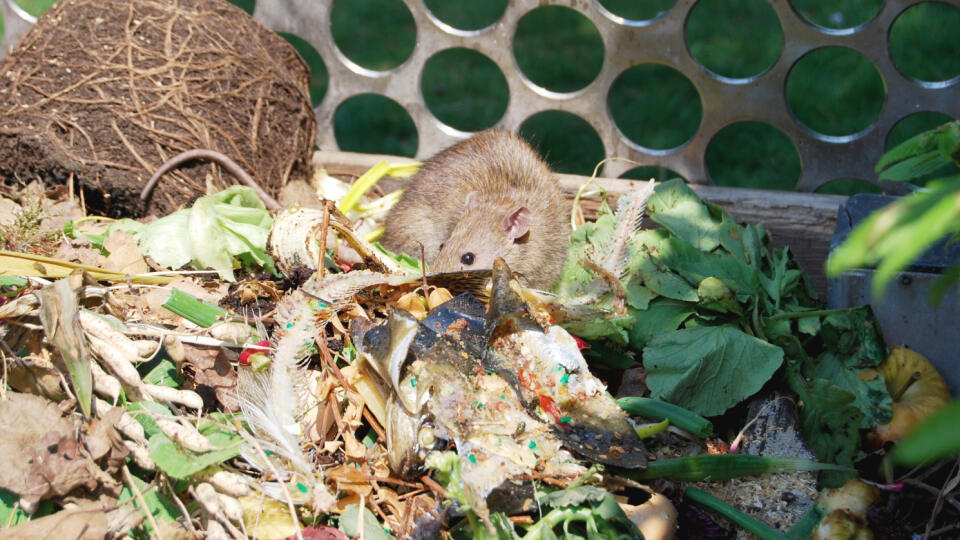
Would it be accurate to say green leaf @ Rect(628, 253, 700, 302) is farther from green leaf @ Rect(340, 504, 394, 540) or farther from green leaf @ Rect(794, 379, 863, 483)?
green leaf @ Rect(340, 504, 394, 540)

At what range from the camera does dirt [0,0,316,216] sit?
2.95 metres

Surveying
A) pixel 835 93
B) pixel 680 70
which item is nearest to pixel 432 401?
pixel 680 70

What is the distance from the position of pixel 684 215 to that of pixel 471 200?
3.44 ft

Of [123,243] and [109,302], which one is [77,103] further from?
[109,302]

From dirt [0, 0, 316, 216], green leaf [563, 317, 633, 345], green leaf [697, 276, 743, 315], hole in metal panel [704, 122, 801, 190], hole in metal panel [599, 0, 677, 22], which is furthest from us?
hole in metal panel [599, 0, 677, 22]

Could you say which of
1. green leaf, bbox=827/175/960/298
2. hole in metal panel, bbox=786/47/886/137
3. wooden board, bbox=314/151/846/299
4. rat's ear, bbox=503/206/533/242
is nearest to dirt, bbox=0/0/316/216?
rat's ear, bbox=503/206/533/242

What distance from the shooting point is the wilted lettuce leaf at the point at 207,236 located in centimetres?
255

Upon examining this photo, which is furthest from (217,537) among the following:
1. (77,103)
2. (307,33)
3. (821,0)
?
(821,0)

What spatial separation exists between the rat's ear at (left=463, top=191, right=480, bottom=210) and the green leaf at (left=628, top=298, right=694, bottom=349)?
1194 millimetres

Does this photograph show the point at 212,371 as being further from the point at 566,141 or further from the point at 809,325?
the point at 566,141

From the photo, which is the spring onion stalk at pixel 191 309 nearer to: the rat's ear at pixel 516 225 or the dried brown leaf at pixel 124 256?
the dried brown leaf at pixel 124 256

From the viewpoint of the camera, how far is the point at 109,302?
2133 millimetres

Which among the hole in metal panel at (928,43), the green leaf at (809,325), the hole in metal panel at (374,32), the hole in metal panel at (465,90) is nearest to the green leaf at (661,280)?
the green leaf at (809,325)

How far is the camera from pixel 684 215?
2.79 m
